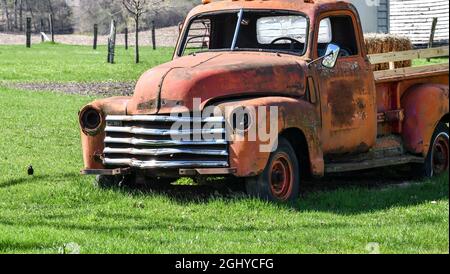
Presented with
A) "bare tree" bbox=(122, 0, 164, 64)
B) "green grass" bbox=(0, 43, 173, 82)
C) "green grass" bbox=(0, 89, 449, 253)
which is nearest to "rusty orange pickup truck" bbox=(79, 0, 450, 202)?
"green grass" bbox=(0, 89, 449, 253)

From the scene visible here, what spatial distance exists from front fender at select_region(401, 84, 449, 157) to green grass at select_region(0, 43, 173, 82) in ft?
58.5

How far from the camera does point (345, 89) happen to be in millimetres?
12328

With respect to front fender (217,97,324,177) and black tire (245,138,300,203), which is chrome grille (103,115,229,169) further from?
black tire (245,138,300,203)

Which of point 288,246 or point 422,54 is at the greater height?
point 422,54

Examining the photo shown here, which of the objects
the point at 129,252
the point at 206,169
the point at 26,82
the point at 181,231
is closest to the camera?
the point at 129,252

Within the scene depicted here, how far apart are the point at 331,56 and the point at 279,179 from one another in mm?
1474

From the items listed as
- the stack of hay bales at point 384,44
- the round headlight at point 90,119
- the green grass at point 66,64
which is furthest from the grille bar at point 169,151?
the green grass at point 66,64

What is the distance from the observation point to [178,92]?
439 inches

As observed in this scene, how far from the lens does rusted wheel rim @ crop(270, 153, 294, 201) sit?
11359 mm
